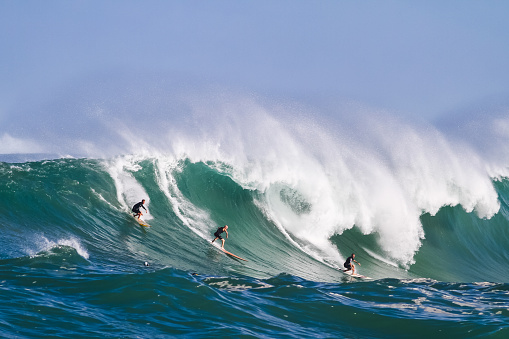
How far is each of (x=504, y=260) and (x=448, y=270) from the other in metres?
4.15

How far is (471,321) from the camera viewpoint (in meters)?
8.38

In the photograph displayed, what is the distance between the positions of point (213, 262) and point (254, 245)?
3.22m

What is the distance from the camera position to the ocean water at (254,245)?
7926 mm

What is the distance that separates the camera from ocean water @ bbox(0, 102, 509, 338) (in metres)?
7.93

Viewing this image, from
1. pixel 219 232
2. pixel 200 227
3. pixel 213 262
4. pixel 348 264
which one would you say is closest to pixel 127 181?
pixel 200 227

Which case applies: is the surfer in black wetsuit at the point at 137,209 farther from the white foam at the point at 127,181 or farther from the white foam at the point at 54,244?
the white foam at the point at 54,244

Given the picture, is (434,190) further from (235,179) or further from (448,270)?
(235,179)

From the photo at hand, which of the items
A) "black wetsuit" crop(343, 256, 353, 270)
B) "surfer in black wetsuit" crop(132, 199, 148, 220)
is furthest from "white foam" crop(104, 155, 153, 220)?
"black wetsuit" crop(343, 256, 353, 270)

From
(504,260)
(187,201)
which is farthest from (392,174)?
(187,201)

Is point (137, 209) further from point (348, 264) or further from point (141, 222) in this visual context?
point (348, 264)

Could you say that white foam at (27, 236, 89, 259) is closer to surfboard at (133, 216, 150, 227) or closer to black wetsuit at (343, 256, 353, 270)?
surfboard at (133, 216, 150, 227)

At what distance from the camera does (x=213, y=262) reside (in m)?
12.9

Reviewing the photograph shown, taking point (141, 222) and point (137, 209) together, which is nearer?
point (141, 222)

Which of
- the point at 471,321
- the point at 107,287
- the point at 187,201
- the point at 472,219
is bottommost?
the point at 107,287
